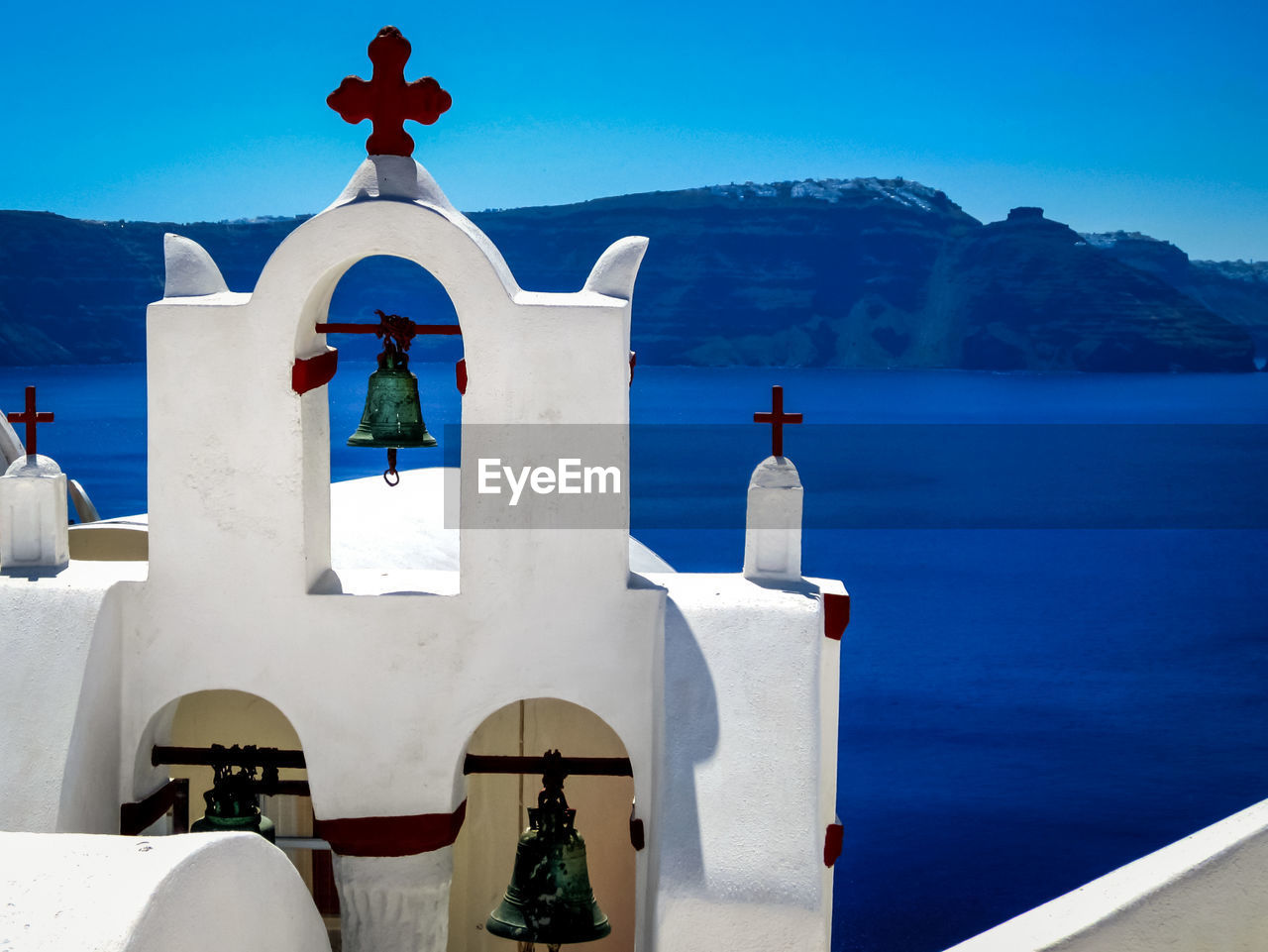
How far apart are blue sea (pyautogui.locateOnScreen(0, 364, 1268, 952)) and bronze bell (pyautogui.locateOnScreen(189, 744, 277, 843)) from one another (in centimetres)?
163

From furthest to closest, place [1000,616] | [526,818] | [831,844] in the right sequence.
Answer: [1000,616], [526,818], [831,844]

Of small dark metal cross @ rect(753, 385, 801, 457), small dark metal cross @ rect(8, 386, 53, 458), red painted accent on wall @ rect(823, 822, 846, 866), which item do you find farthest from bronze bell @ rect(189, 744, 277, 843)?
small dark metal cross @ rect(753, 385, 801, 457)

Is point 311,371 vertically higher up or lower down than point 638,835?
higher up

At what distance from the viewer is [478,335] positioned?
581 cm

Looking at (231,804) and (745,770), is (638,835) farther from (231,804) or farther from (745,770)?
(231,804)

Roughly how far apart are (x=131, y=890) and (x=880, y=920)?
864 inches

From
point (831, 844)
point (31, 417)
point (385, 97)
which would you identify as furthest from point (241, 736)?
point (385, 97)

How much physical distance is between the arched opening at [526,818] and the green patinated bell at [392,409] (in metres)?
1.69

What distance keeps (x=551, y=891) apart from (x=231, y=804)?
4.97 ft

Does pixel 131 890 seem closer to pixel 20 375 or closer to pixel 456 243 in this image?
pixel 456 243

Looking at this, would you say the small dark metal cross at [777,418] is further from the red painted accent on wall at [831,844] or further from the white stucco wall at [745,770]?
the red painted accent on wall at [831,844]

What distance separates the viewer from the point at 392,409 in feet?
21.3

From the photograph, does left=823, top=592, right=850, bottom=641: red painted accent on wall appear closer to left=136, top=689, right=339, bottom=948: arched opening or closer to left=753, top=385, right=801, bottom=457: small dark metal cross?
left=753, top=385, right=801, bottom=457: small dark metal cross

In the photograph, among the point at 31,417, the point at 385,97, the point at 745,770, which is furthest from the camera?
the point at 31,417
